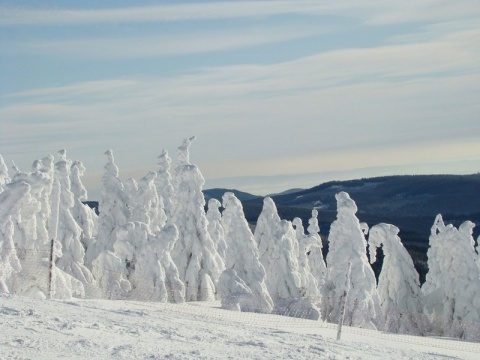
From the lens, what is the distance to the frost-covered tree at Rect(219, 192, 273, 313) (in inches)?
1351

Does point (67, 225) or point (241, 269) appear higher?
point (67, 225)

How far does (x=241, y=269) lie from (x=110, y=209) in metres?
15.4

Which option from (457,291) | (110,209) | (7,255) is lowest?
(457,291)

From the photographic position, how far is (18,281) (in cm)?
2481

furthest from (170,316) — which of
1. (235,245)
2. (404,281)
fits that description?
(404,281)

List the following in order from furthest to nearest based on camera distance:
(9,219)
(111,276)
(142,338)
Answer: (111,276) < (9,219) < (142,338)

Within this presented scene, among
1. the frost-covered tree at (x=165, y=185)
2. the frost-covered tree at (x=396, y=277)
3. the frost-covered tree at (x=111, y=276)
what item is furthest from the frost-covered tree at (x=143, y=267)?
the frost-covered tree at (x=165, y=185)

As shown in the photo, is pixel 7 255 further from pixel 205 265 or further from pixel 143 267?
pixel 205 265

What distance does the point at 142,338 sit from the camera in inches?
589

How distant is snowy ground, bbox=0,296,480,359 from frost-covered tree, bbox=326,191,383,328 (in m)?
15.0

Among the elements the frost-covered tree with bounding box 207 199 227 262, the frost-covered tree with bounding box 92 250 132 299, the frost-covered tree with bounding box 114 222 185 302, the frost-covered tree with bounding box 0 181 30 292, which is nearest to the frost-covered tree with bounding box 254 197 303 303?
the frost-covered tree with bounding box 207 199 227 262

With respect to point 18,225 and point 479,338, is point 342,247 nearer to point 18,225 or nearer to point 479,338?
point 479,338

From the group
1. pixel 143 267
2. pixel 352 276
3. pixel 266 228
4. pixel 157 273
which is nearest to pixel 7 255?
pixel 157 273

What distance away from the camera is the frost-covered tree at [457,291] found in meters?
43.5
